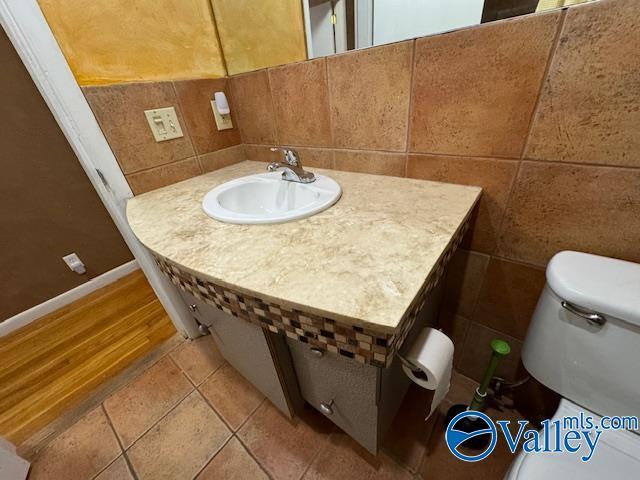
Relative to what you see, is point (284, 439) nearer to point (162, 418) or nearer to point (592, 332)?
point (162, 418)

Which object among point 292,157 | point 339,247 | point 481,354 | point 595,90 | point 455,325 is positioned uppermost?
point 595,90

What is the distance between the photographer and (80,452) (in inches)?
36.6

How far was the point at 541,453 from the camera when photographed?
1.76 ft

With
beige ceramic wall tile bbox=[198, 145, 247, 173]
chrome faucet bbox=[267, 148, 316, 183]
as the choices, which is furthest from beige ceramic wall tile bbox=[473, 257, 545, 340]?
beige ceramic wall tile bbox=[198, 145, 247, 173]

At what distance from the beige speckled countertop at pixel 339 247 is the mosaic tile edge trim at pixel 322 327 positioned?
0.03 meters

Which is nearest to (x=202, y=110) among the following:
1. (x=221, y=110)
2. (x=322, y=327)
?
(x=221, y=110)

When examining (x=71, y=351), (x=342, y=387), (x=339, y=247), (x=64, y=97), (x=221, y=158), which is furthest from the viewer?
(x=71, y=351)

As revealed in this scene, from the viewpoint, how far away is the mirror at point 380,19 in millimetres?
651

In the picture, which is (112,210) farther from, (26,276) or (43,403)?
(26,276)

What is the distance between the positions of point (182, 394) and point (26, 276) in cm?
136

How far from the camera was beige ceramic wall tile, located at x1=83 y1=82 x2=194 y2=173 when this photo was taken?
0.78 meters

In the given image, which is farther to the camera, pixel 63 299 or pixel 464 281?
pixel 63 299

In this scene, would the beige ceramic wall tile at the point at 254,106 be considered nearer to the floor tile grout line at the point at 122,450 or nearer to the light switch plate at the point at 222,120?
the light switch plate at the point at 222,120

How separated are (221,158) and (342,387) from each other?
1068mm
